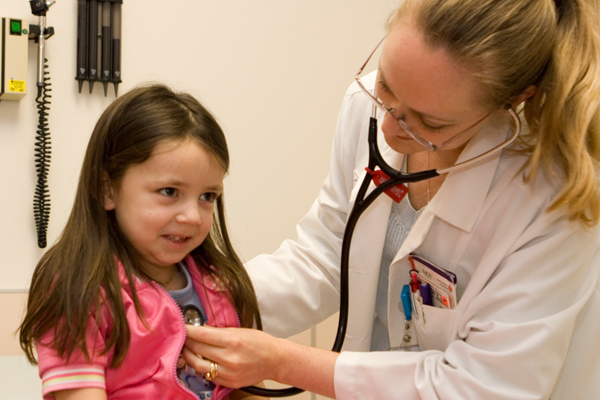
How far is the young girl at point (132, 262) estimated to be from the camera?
93 cm

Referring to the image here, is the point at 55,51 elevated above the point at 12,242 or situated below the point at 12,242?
above

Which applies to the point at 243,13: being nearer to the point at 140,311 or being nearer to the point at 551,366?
the point at 140,311

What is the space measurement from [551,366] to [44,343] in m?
0.88

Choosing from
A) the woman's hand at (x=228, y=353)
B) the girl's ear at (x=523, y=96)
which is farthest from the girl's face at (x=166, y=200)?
the girl's ear at (x=523, y=96)

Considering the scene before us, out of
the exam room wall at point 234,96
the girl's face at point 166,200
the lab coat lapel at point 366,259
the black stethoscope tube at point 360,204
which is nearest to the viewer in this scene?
the girl's face at point 166,200

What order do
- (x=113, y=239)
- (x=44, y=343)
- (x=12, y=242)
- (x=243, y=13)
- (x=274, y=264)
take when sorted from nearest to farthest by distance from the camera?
(x=44, y=343), (x=113, y=239), (x=274, y=264), (x=12, y=242), (x=243, y=13)

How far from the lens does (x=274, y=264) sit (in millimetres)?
1361

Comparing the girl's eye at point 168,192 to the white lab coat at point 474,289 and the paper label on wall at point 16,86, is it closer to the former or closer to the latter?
the white lab coat at point 474,289

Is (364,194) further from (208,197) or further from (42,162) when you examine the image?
(42,162)

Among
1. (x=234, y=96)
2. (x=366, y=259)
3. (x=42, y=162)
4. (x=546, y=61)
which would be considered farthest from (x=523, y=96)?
(x=42, y=162)

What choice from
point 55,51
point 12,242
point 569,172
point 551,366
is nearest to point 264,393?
point 551,366

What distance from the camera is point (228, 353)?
1030 millimetres

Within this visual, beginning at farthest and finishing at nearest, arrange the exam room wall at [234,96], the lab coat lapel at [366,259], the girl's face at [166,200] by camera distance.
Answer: the exam room wall at [234,96] → the lab coat lapel at [366,259] → the girl's face at [166,200]

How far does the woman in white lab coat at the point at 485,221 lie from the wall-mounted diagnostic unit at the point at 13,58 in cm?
120
